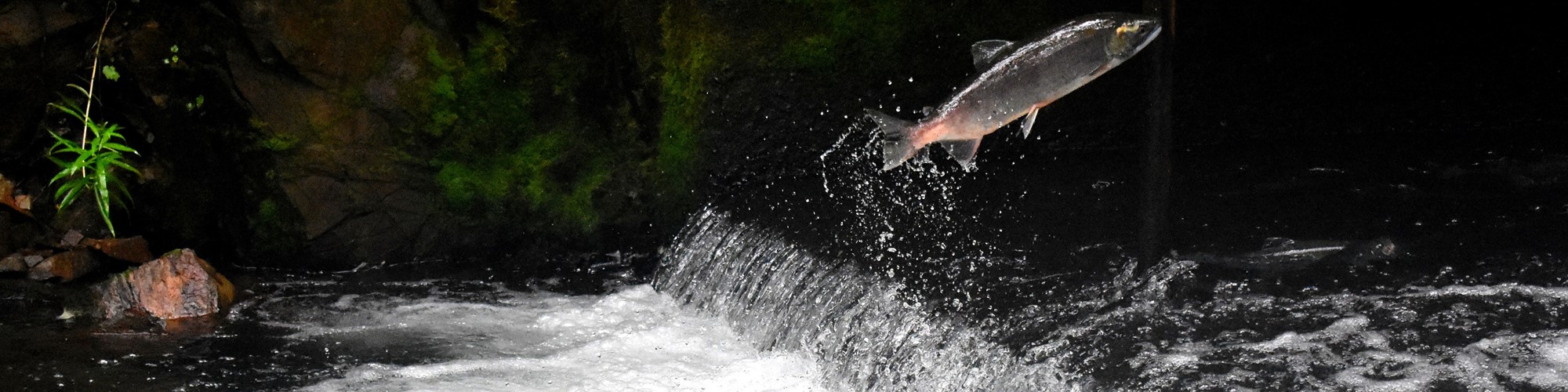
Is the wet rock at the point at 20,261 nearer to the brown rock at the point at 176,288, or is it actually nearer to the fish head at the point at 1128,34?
the brown rock at the point at 176,288

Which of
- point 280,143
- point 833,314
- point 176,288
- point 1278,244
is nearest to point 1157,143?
point 1278,244

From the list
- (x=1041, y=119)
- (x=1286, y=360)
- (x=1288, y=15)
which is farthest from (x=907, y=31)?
(x=1286, y=360)

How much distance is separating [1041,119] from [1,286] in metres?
4.50

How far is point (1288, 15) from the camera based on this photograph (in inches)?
237

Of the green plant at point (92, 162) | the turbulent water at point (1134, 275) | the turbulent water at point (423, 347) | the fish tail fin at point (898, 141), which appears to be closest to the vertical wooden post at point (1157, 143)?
the turbulent water at point (1134, 275)

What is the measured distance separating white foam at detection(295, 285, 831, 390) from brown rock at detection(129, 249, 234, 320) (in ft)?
1.67

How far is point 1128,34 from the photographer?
325cm

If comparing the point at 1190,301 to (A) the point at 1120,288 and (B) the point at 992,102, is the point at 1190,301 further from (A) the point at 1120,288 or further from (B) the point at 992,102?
(B) the point at 992,102

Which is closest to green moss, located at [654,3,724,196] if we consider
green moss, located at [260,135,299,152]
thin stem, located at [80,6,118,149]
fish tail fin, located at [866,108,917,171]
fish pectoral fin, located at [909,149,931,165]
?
fish pectoral fin, located at [909,149,931,165]

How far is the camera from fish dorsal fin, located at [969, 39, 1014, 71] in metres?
3.47

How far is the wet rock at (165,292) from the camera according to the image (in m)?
4.95

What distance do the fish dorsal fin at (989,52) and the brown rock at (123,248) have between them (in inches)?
148

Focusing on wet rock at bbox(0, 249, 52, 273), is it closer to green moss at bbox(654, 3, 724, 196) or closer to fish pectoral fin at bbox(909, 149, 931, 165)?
green moss at bbox(654, 3, 724, 196)

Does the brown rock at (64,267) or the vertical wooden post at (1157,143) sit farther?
the brown rock at (64,267)
